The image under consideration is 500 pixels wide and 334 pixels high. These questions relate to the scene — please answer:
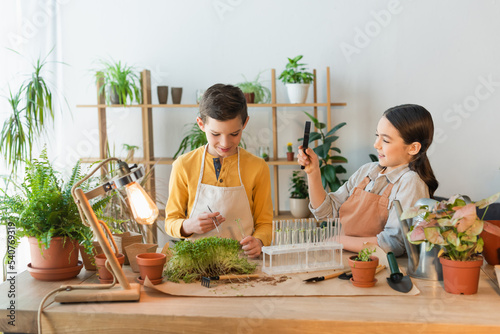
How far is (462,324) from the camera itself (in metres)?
1.32

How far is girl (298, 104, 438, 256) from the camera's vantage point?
211 cm

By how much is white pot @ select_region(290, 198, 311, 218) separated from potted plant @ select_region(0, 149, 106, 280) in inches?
95.1

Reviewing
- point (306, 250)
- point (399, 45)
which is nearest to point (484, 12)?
point (399, 45)

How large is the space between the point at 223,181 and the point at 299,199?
5.73 feet

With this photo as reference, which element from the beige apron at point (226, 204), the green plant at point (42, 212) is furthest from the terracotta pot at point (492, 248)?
the green plant at point (42, 212)

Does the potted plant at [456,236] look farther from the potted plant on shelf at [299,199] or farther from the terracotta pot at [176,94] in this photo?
the terracotta pot at [176,94]

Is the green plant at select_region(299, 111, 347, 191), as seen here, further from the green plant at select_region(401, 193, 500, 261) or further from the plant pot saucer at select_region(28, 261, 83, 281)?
the plant pot saucer at select_region(28, 261, 83, 281)

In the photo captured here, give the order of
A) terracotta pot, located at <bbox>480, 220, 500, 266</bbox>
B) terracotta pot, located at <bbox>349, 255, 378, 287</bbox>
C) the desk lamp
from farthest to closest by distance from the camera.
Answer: terracotta pot, located at <bbox>480, 220, 500, 266</bbox>
terracotta pot, located at <bbox>349, 255, 378, 287</bbox>
the desk lamp

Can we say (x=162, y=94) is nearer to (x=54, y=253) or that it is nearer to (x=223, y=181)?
(x=223, y=181)

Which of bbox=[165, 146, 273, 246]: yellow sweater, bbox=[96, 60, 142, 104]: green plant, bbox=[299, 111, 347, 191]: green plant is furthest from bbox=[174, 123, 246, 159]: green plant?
bbox=[165, 146, 273, 246]: yellow sweater

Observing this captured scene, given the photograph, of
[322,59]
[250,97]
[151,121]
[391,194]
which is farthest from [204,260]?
[322,59]

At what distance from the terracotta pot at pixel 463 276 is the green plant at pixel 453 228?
0.12ft

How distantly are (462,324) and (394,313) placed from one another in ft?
0.57

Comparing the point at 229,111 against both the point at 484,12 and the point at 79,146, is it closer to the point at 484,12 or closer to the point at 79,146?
the point at 79,146
